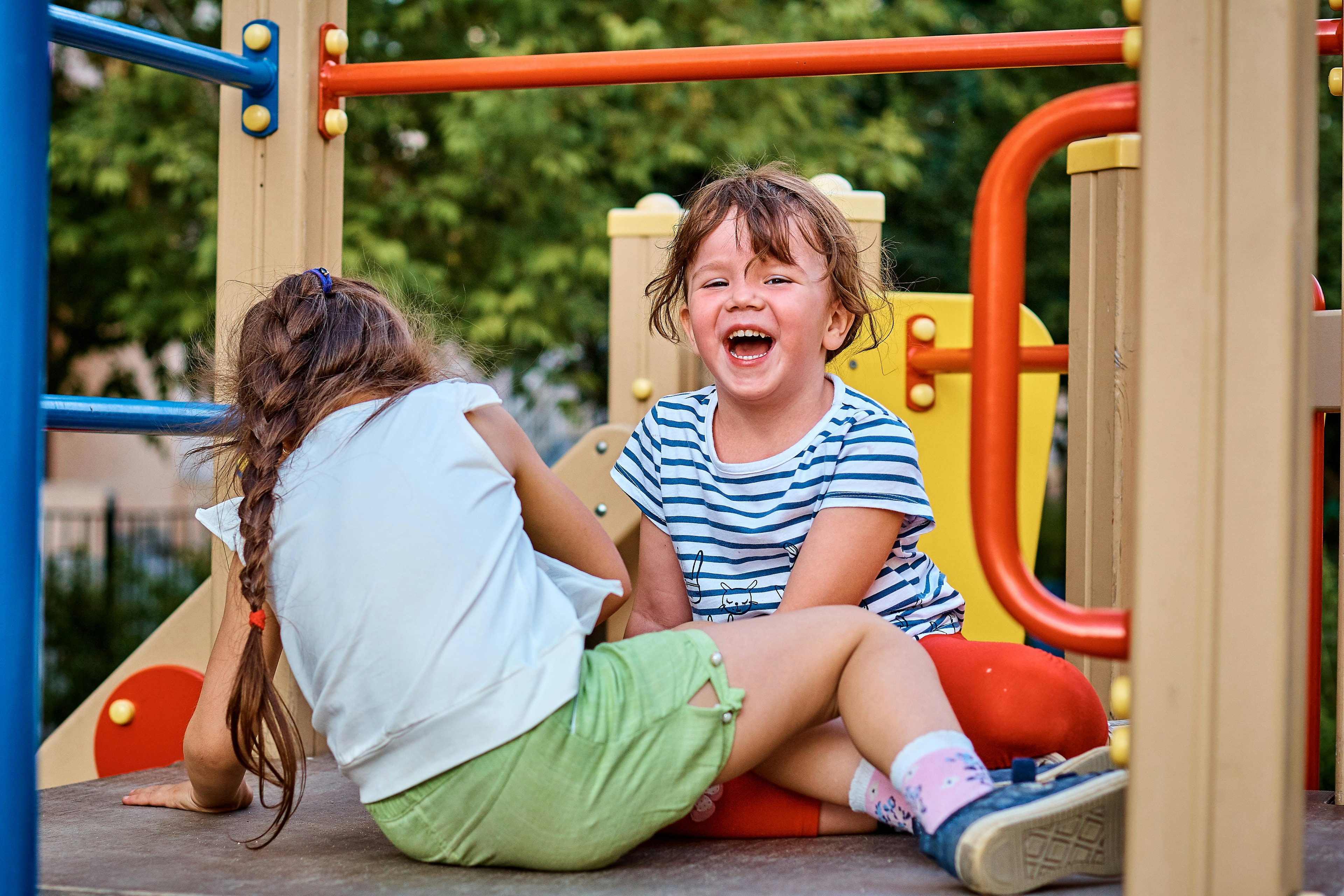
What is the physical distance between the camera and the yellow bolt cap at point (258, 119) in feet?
7.07

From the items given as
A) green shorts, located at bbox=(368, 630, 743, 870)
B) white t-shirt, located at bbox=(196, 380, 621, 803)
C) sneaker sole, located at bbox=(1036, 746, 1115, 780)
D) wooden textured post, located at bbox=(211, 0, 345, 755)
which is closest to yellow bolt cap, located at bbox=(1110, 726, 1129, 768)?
sneaker sole, located at bbox=(1036, 746, 1115, 780)

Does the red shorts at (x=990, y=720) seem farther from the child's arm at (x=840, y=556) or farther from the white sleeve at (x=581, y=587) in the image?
the white sleeve at (x=581, y=587)

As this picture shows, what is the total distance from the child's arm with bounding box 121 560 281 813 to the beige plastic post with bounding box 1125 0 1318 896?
107 centimetres

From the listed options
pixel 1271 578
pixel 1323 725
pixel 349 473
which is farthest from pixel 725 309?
pixel 1323 725

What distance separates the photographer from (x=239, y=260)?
2172mm

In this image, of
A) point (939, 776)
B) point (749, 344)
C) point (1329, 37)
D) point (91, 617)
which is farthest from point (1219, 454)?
point (91, 617)

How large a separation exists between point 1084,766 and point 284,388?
41.9 inches

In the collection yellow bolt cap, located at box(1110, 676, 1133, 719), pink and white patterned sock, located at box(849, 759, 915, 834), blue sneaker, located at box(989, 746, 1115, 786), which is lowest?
pink and white patterned sock, located at box(849, 759, 915, 834)

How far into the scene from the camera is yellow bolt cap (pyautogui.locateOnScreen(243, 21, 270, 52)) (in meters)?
2.17

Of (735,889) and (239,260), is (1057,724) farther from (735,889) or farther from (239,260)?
(239,260)

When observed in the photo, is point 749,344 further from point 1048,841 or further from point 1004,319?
point 1048,841

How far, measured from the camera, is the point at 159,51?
200 centimetres

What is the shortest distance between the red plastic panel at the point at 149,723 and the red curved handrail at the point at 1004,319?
5.48 feet

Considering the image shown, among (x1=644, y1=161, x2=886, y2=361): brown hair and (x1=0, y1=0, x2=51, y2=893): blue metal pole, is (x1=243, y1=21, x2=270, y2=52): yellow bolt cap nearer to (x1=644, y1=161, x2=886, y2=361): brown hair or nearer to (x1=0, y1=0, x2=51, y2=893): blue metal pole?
(x1=644, y1=161, x2=886, y2=361): brown hair
